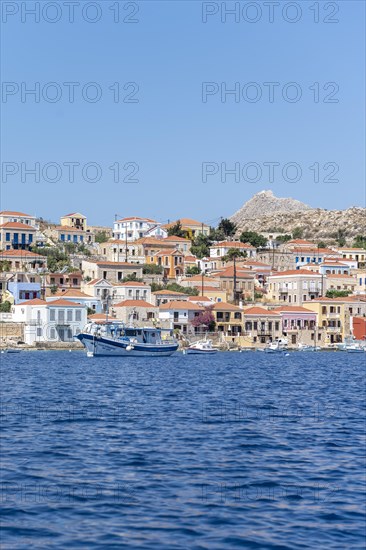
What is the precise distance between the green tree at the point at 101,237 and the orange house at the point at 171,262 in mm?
23768

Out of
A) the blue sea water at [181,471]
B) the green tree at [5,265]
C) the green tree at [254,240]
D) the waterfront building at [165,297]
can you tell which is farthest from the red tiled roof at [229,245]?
the blue sea water at [181,471]

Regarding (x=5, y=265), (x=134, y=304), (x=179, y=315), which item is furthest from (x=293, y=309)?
(x=5, y=265)

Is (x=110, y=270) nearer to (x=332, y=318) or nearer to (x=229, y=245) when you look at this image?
(x=229, y=245)

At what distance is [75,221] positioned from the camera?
509 ft

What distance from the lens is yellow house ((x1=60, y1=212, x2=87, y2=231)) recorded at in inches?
6102

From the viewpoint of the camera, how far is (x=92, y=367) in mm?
67188

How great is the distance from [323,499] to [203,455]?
5.16 meters

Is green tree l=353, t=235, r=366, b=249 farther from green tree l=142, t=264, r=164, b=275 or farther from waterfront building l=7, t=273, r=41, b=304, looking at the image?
waterfront building l=7, t=273, r=41, b=304

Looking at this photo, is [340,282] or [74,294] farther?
[340,282]

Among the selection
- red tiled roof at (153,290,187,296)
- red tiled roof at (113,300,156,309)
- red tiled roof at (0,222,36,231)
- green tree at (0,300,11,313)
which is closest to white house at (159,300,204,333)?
red tiled roof at (113,300,156,309)

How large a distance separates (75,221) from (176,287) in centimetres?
3994

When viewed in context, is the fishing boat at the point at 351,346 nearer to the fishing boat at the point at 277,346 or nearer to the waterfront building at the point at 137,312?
the fishing boat at the point at 277,346

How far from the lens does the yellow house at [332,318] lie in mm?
113562

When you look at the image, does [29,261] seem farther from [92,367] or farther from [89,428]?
[89,428]
